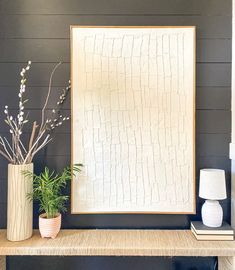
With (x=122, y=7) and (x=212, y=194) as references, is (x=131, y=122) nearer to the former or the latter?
(x=212, y=194)

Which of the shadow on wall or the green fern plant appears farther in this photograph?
the shadow on wall

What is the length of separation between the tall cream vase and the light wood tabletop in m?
0.06

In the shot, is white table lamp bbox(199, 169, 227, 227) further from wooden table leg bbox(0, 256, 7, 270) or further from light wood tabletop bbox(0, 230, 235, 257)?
wooden table leg bbox(0, 256, 7, 270)

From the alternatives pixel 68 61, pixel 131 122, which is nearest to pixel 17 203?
pixel 131 122

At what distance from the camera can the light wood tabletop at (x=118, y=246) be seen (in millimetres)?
1382

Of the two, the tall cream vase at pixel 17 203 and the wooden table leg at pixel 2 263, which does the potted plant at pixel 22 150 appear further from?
the wooden table leg at pixel 2 263

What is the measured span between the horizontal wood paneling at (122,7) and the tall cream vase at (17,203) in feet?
3.39

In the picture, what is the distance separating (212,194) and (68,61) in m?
1.22

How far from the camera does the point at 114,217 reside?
1.67 meters

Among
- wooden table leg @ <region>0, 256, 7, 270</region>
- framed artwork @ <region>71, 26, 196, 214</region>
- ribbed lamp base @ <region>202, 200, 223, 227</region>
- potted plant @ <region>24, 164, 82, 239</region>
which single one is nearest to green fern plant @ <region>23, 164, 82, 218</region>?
potted plant @ <region>24, 164, 82, 239</region>

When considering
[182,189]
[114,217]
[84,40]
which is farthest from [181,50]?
[114,217]

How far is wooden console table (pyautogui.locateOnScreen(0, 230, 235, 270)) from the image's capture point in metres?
1.38

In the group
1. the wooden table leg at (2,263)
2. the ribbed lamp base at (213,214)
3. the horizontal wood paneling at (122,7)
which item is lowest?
the wooden table leg at (2,263)

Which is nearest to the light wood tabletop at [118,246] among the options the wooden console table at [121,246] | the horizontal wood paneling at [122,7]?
the wooden console table at [121,246]
